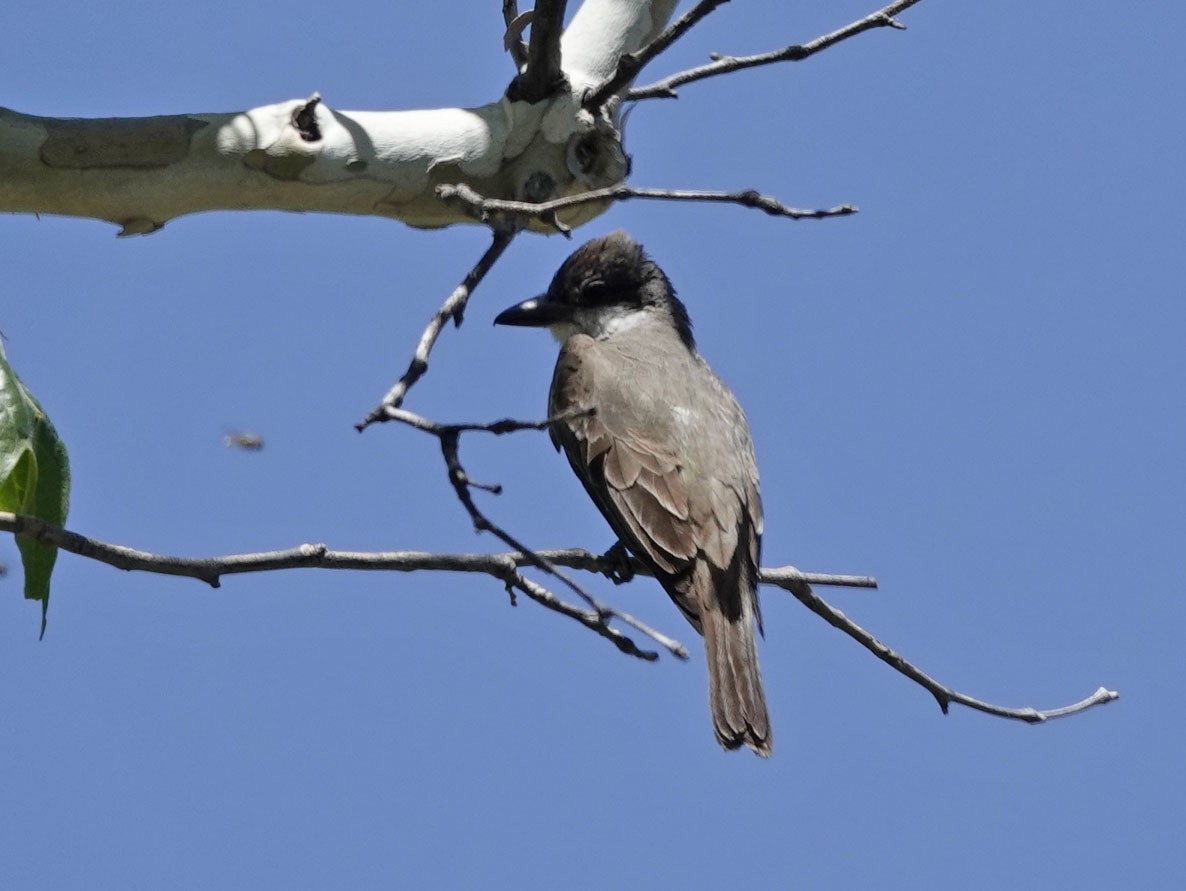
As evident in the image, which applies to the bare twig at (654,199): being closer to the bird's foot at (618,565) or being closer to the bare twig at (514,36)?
the bare twig at (514,36)

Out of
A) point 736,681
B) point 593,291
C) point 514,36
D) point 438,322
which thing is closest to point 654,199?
point 438,322

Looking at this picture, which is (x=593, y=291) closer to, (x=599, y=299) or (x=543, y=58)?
(x=599, y=299)

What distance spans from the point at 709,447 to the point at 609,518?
1.49 feet

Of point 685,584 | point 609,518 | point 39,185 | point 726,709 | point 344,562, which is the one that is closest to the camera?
point 344,562

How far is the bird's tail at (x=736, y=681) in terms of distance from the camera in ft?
15.3

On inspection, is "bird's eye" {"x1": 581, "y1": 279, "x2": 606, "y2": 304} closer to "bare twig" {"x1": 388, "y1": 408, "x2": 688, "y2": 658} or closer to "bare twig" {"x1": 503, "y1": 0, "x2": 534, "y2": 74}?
"bare twig" {"x1": 503, "y1": 0, "x2": 534, "y2": 74}

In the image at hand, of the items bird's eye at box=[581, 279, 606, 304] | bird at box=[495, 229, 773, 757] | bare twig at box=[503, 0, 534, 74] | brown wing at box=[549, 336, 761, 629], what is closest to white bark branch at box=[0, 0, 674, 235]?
bare twig at box=[503, 0, 534, 74]

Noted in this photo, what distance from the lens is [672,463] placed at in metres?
5.39

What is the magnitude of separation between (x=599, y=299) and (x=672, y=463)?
5.27 feet

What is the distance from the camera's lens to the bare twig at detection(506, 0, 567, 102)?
415 cm

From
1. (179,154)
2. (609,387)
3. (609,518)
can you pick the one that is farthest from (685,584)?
(179,154)

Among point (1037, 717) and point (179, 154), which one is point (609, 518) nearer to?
point (1037, 717)

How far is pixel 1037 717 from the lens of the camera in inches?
177

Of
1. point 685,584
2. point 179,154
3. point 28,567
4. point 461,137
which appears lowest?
point 28,567
